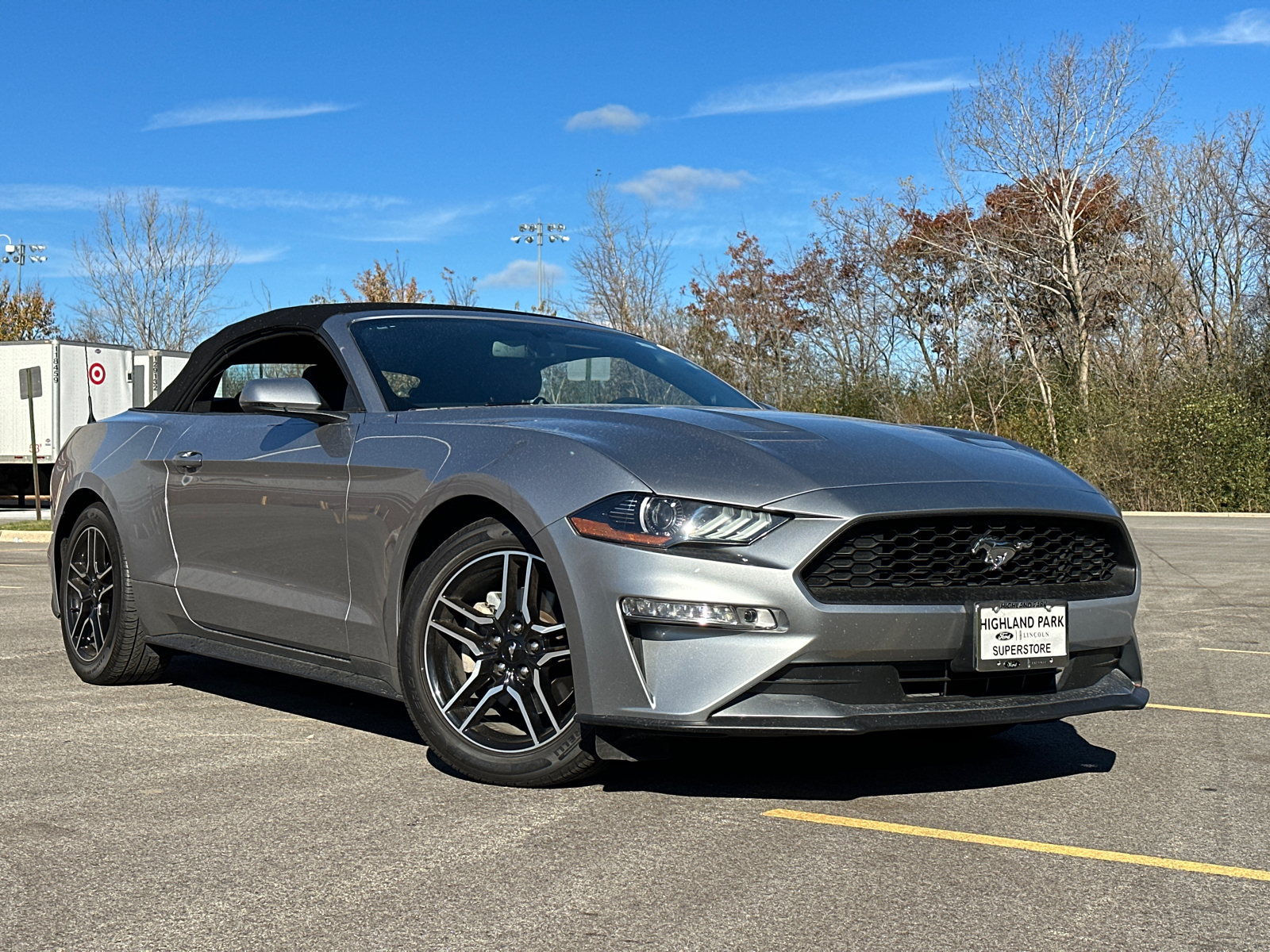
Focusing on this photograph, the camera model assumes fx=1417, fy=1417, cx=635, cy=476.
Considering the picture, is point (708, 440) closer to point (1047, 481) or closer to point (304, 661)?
point (1047, 481)

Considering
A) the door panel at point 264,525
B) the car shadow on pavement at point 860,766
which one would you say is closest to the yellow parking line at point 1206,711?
the car shadow on pavement at point 860,766

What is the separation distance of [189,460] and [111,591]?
980 mm

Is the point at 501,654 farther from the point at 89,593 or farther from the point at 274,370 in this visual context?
the point at 89,593

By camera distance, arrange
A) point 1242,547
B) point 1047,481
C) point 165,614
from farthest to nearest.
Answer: point 1242,547, point 165,614, point 1047,481

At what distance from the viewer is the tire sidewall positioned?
6074 mm

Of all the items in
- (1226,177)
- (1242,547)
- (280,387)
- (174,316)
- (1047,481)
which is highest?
(1226,177)

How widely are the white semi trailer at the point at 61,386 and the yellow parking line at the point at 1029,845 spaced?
22283mm

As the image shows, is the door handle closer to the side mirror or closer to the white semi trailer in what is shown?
the side mirror


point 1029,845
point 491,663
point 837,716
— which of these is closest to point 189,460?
point 491,663

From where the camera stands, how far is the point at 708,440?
13.7 ft

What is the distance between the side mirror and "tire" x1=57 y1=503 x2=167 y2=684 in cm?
149

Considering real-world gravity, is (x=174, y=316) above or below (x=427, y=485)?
above

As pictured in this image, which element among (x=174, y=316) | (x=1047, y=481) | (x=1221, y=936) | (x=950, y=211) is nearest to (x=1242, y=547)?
(x=1047, y=481)

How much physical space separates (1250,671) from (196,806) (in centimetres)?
513
